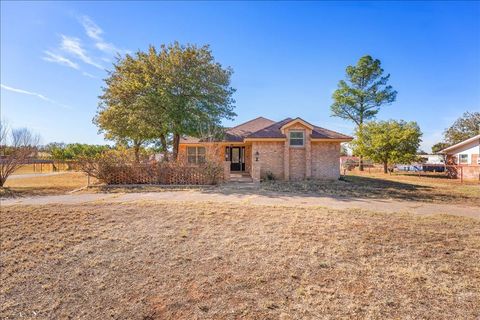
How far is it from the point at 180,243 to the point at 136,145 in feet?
64.8

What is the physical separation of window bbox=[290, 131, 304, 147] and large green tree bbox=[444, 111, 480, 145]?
3489 centimetres

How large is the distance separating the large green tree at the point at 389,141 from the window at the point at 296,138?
569 inches

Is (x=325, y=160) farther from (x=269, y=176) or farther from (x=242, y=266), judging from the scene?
(x=242, y=266)

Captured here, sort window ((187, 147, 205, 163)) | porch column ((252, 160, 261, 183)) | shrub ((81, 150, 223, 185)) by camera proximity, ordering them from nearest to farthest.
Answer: shrub ((81, 150, 223, 185)) → porch column ((252, 160, 261, 183)) → window ((187, 147, 205, 163))

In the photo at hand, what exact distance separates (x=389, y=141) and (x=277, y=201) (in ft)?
73.8

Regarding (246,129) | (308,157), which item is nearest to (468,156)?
(308,157)

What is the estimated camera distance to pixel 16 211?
862cm

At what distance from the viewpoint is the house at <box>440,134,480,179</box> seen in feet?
71.3

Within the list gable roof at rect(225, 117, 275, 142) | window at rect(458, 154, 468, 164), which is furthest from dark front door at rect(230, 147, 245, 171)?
window at rect(458, 154, 468, 164)

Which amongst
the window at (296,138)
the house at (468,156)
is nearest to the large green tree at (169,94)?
the window at (296,138)

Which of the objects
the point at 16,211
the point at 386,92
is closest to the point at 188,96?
the point at 16,211

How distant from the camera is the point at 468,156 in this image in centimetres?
2339

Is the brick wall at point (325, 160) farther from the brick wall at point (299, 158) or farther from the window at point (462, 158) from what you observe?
the window at point (462, 158)

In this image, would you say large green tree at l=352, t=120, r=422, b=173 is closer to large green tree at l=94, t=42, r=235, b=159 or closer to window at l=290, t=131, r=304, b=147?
window at l=290, t=131, r=304, b=147
